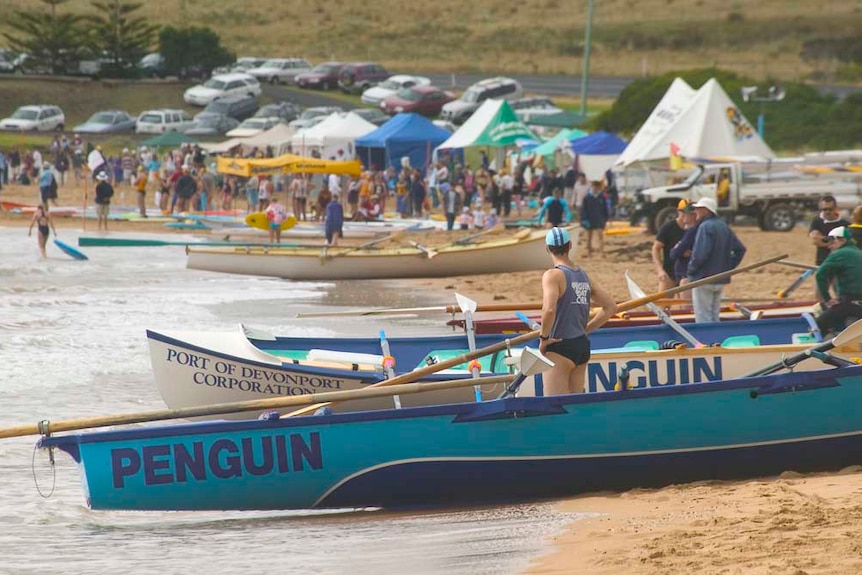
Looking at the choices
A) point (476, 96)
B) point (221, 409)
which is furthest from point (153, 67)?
point (221, 409)

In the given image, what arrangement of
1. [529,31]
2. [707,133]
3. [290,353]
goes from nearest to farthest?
[290,353] → [707,133] → [529,31]

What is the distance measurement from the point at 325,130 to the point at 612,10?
48156mm

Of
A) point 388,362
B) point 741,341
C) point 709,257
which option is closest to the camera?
A: point 388,362

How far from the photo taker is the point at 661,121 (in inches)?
1356

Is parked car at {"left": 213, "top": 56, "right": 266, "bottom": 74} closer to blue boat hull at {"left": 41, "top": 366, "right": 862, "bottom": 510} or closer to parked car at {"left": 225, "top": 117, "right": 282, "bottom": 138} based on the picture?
parked car at {"left": 225, "top": 117, "right": 282, "bottom": 138}

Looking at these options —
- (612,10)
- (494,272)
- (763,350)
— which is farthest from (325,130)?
(612,10)

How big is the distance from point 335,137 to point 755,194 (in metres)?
16.4

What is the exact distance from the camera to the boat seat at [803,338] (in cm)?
1269

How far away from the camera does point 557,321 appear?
9.99 meters

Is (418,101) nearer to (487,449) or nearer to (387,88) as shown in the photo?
(387,88)

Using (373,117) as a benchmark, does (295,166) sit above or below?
below

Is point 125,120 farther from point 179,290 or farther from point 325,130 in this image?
point 179,290

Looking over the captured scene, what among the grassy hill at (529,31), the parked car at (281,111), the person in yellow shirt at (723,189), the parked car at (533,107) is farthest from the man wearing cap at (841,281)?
the grassy hill at (529,31)

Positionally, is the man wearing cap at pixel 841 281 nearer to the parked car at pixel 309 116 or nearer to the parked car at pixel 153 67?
the parked car at pixel 309 116
